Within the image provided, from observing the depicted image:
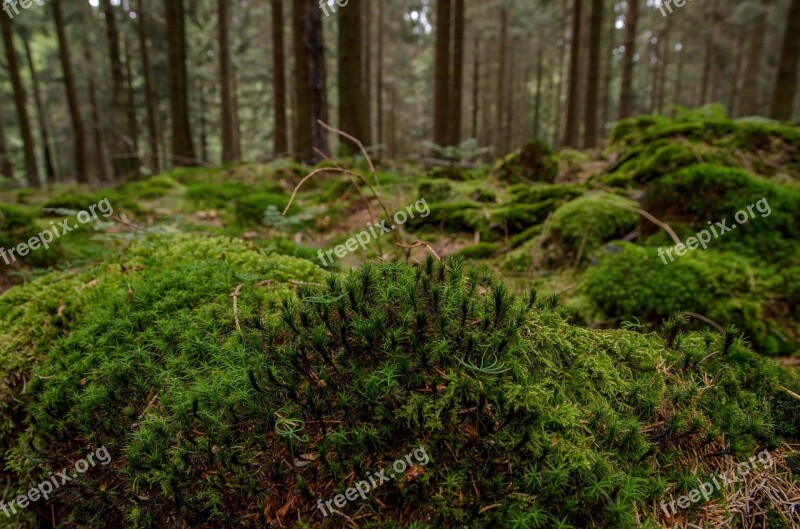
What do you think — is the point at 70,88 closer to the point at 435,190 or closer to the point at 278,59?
the point at 278,59

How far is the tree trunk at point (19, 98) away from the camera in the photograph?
51.4 feet

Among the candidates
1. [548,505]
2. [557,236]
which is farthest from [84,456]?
[557,236]

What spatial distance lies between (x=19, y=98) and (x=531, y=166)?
20031mm

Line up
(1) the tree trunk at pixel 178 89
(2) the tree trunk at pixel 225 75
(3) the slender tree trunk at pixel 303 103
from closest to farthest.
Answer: (3) the slender tree trunk at pixel 303 103, (1) the tree trunk at pixel 178 89, (2) the tree trunk at pixel 225 75

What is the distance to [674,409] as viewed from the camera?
179 centimetres

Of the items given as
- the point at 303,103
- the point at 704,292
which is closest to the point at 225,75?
the point at 303,103

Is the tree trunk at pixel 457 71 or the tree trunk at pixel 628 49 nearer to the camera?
the tree trunk at pixel 457 71

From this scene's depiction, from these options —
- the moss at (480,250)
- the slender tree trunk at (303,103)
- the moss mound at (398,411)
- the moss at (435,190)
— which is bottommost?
the moss at (480,250)

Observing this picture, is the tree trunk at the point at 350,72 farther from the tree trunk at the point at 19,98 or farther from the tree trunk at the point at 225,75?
the tree trunk at the point at 19,98

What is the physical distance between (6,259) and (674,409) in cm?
603

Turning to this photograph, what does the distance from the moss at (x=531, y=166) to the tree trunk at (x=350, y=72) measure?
3.96m

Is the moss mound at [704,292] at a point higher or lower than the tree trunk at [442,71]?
lower

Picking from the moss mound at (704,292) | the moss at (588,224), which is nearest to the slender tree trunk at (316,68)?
the moss at (588,224)

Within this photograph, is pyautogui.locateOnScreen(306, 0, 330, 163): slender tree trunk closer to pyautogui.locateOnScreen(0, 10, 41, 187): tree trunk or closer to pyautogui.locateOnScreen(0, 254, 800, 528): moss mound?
pyautogui.locateOnScreen(0, 254, 800, 528): moss mound
